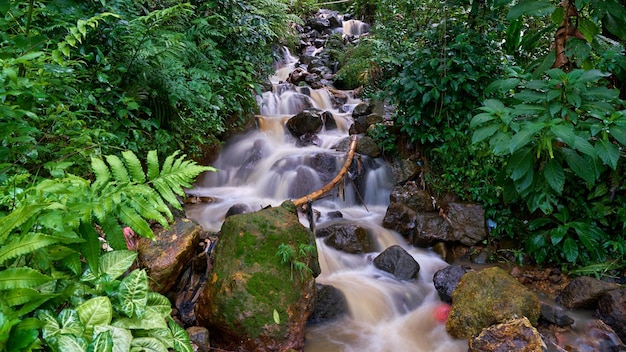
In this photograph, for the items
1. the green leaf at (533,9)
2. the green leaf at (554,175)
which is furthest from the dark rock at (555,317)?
the green leaf at (533,9)

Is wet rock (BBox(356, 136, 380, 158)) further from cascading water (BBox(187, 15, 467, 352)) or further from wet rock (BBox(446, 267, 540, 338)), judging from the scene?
wet rock (BBox(446, 267, 540, 338))

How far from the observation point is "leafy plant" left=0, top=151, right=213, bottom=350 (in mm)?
1143

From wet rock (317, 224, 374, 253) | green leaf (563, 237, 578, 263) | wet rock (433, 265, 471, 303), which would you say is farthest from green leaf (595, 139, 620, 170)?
wet rock (317, 224, 374, 253)

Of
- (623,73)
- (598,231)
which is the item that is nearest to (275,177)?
(598,231)

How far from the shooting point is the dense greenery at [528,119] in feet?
10.1

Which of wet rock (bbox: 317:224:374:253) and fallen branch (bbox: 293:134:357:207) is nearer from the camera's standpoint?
wet rock (bbox: 317:224:374:253)

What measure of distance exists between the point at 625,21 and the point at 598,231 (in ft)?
6.87

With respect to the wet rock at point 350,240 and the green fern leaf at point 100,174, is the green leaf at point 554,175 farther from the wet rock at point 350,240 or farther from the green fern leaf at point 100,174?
the green fern leaf at point 100,174

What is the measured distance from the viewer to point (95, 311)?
1398 millimetres

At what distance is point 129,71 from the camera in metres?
3.86

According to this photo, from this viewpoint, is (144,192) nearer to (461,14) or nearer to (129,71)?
(129,71)

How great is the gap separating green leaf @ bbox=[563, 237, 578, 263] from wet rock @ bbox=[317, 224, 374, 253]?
2.15 metres

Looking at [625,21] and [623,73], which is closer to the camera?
[625,21]

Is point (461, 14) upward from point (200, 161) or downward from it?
upward
